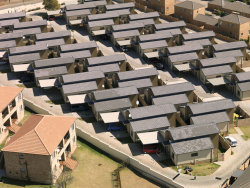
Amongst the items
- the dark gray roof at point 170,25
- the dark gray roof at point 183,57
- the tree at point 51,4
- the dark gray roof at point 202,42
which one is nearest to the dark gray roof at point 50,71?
the dark gray roof at point 183,57

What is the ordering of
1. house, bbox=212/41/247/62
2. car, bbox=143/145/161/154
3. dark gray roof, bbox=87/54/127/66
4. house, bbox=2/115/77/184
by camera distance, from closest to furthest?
house, bbox=2/115/77/184 < car, bbox=143/145/161/154 < dark gray roof, bbox=87/54/127/66 < house, bbox=212/41/247/62

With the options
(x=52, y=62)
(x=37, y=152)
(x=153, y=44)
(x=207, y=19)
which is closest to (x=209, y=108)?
(x=153, y=44)

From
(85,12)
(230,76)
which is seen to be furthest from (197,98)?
(85,12)

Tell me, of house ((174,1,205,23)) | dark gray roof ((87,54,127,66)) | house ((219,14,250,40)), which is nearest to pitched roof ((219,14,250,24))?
house ((219,14,250,40))

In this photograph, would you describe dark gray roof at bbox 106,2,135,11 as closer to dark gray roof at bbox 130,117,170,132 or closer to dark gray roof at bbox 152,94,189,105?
dark gray roof at bbox 152,94,189,105

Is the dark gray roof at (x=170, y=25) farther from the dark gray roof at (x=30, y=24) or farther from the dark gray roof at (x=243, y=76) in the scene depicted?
the dark gray roof at (x=243, y=76)

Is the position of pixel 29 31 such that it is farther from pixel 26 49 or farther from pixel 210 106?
pixel 210 106
